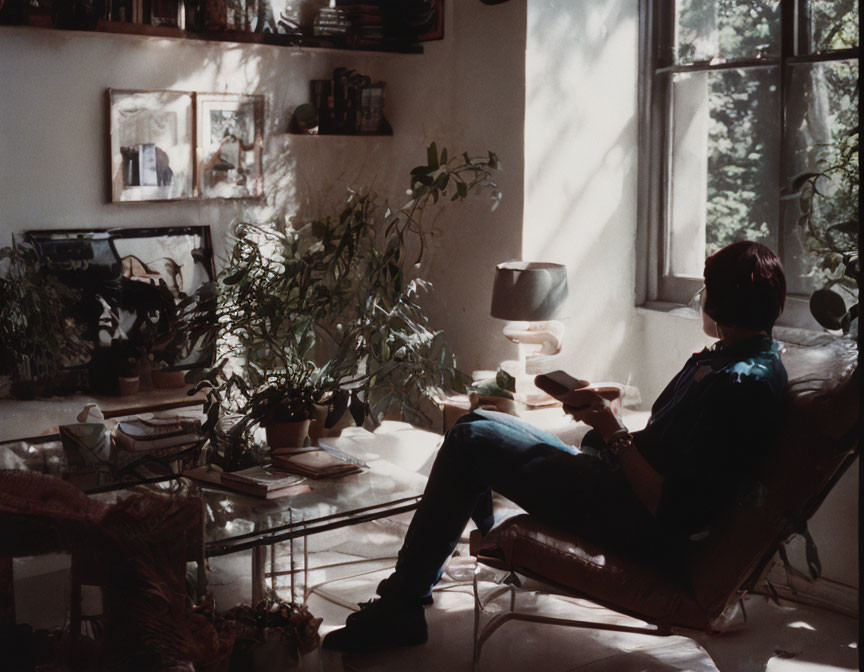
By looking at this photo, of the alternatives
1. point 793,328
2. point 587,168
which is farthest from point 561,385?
point 587,168

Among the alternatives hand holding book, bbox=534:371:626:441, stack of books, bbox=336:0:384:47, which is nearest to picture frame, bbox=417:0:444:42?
stack of books, bbox=336:0:384:47

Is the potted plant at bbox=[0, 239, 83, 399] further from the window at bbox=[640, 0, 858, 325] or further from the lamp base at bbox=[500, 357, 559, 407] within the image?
the window at bbox=[640, 0, 858, 325]

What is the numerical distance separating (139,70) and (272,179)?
82 cm

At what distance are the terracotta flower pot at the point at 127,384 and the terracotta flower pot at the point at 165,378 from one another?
13 centimetres

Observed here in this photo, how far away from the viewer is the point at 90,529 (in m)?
1.93

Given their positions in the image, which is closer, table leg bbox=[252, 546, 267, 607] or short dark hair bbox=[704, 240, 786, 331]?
short dark hair bbox=[704, 240, 786, 331]

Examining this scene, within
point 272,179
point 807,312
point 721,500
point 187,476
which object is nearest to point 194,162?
point 272,179

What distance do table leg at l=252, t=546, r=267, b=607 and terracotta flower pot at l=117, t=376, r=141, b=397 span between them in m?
1.78

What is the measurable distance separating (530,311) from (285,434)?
3.97 feet

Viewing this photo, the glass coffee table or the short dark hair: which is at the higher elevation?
the short dark hair

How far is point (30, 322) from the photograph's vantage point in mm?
4199

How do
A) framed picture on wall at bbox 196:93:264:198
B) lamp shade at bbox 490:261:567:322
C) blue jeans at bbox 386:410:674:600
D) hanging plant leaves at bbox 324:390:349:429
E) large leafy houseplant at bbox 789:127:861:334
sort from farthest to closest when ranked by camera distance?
framed picture on wall at bbox 196:93:264:198
lamp shade at bbox 490:261:567:322
hanging plant leaves at bbox 324:390:349:429
large leafy houseplant at bbox 789:127:861:334
blue jeans at bbox 386:410:674:600

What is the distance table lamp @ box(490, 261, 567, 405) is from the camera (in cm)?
409

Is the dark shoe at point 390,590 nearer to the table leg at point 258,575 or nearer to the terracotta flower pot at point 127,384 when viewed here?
the table leg at point 258,575
